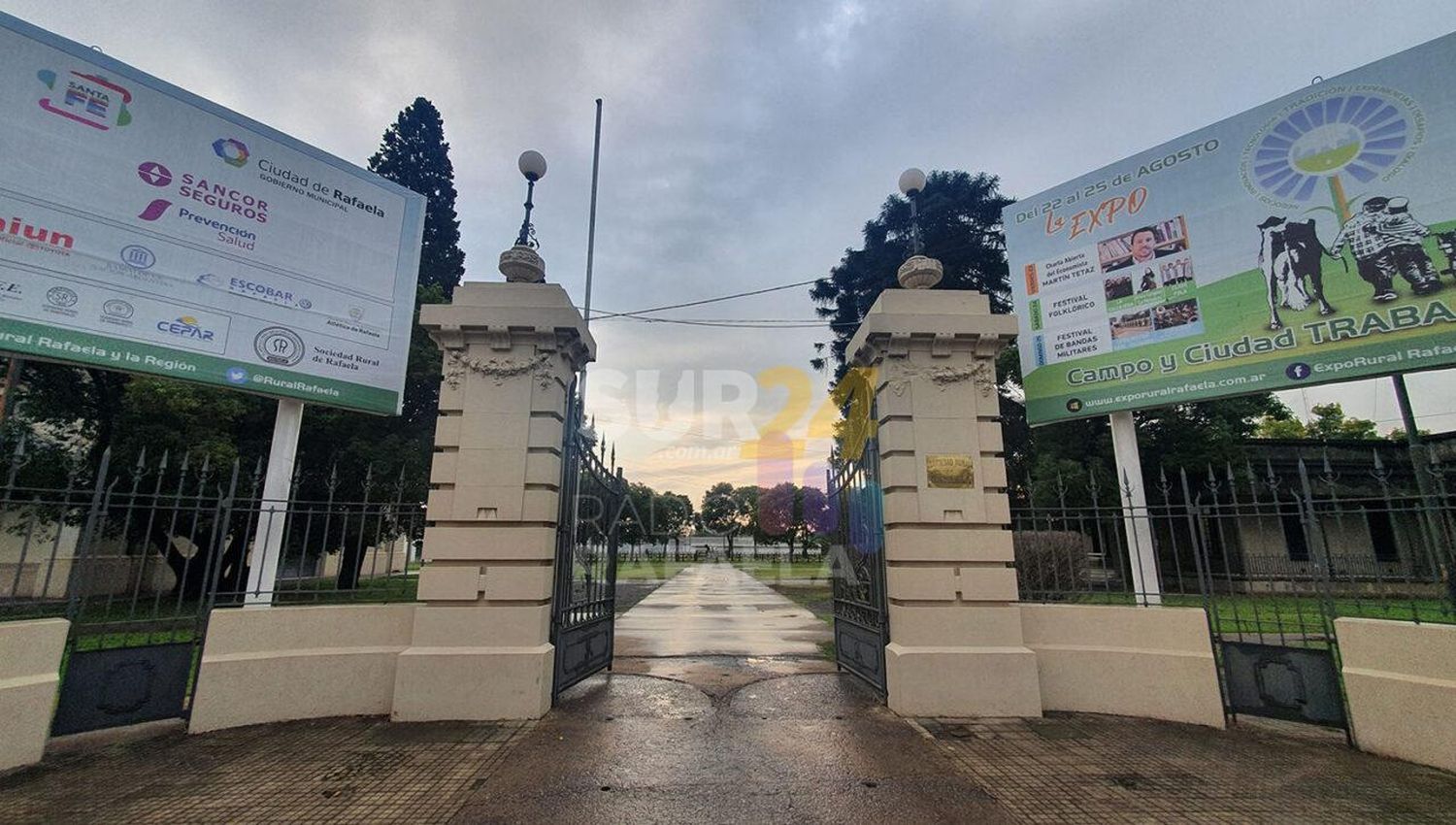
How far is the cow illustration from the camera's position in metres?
7.33

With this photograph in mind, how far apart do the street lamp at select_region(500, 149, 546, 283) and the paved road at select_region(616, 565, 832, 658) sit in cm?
634

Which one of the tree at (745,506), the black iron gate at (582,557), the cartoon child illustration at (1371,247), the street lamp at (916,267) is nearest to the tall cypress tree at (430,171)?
the black iron gate at (582,557)

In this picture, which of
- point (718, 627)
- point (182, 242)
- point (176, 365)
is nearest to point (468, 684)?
point (176, 365)

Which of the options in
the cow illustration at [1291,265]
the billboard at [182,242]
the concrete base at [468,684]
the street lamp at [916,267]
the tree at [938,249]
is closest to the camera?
the concrete base at [468,684]

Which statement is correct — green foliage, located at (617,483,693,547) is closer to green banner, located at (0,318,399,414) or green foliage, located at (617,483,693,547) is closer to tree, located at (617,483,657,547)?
tree, located at (617,483,657,547)

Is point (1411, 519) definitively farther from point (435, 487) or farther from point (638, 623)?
point (435, 487)

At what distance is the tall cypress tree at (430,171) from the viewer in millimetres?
24516

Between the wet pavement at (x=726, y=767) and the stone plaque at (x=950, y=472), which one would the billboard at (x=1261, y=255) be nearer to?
the stone plaque at (x=950, y=472)

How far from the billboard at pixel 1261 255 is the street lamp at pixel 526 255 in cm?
722

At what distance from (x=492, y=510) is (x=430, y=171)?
23655mm

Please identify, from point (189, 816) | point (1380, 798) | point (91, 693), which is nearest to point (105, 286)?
point (91, 693)

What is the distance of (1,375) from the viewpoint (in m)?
14.4

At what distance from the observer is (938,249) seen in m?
24.6

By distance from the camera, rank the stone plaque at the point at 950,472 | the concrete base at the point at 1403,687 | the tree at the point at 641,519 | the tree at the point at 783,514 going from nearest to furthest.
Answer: the concrete base at the point at 1403,687 < the stone plaque at the point at 950,472 < the tree at the point at 641,519 < the tree at the point at 783,514
